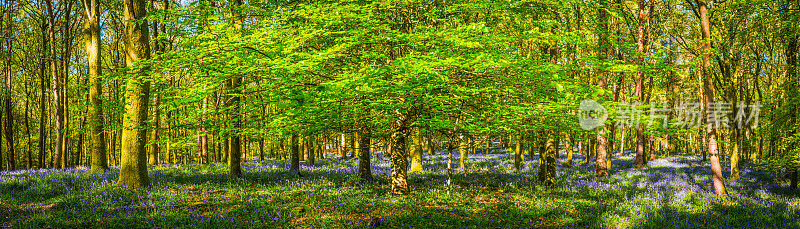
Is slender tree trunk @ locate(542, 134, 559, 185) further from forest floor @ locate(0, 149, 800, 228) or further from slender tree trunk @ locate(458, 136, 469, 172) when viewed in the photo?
slender tree trunk @ locate(458, 136, 469, 172)

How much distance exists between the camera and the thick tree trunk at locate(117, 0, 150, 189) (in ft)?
29.3

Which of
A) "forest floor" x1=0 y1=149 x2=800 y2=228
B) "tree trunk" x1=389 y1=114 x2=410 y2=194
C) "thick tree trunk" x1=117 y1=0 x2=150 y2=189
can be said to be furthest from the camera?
"tree trunk" x1=389 y1=114 x2=410 y2=194

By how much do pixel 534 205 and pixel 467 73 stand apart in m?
3.61

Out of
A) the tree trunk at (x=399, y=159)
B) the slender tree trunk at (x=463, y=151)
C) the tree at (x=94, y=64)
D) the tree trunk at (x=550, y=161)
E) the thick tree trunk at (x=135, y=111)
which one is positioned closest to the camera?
the thick tree trunk at (x=135, y=111)

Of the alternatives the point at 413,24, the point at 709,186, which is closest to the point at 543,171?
the point at 709,186

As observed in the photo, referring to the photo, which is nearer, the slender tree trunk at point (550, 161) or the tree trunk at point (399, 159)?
the tree trunk at point (399, 159)

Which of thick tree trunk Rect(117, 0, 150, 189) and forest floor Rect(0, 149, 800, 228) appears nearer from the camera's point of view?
forest floor Rect(0, 149, 800, 228)

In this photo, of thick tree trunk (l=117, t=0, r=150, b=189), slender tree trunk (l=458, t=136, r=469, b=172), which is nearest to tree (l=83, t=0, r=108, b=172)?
thick tree trunk (l=117, t=0, r=150, b=189)

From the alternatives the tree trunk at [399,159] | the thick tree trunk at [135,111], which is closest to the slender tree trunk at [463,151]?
the tree trunk at [399,159]

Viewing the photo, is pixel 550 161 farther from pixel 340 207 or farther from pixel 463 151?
pixel 340 207

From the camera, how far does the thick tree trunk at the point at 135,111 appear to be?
8.92m

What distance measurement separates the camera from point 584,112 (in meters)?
8.52

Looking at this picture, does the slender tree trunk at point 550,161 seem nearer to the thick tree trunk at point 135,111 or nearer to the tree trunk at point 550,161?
the tree trunk at point 550,161

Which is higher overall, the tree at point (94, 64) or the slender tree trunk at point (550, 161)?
the tree at point (94, 64)
